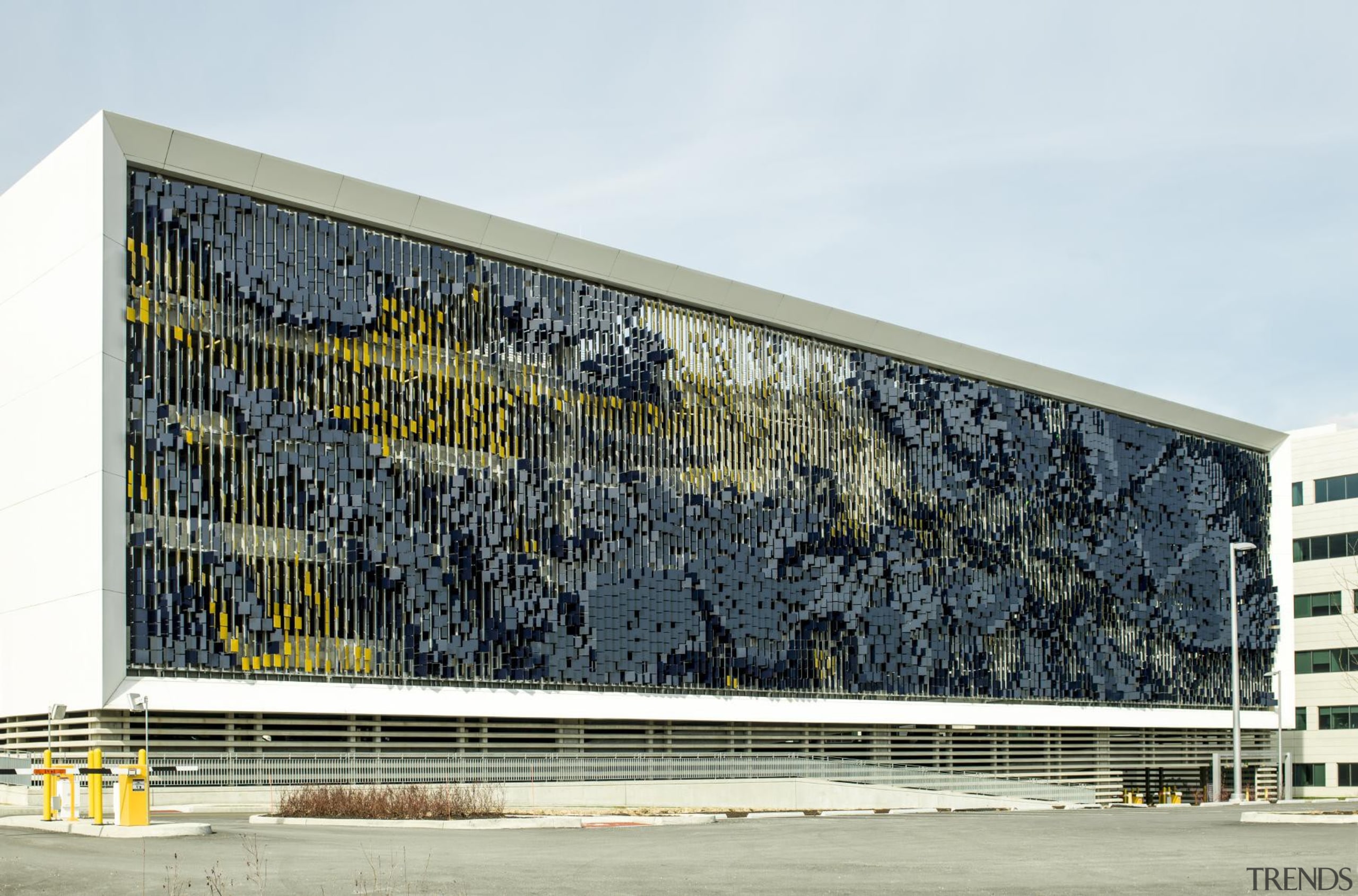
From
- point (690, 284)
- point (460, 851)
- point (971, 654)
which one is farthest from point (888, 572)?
point (460, 851)

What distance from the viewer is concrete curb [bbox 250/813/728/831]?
1131 inches

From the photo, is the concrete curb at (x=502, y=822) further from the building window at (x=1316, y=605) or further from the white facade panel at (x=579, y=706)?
the building window at (x=1316, y=605)

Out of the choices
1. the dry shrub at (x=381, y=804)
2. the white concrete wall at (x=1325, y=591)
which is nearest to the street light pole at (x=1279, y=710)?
the white concrete wall at (x=1325, y=591)

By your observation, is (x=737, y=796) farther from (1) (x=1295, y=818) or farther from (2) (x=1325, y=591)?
(2) (x=1325, y=591)

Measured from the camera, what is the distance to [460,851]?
70.1 ft

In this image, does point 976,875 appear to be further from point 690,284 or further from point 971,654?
point 971,654

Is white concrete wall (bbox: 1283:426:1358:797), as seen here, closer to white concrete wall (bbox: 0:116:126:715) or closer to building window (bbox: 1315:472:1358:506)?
building window (bbox: 1315:472:1358:506)

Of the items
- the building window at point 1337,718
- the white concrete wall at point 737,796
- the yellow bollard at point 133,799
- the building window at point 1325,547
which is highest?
the building window at point 1325,547

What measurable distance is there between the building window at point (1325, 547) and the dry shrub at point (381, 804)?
170 feet

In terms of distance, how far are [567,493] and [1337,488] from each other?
45858mm

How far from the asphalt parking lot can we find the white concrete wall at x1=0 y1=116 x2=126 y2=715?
923cm

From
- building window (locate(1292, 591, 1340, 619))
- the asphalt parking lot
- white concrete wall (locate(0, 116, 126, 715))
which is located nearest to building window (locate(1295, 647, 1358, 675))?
building window (locate(1292, 591, 1340, 619))

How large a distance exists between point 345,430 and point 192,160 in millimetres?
7399

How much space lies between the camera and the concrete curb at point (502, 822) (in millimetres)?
28734
